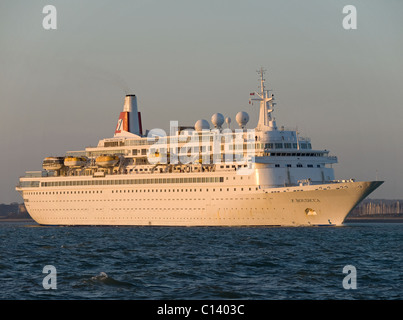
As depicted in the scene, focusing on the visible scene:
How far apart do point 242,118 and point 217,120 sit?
10.0ft

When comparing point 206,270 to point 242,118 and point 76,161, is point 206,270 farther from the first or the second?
point 76,161

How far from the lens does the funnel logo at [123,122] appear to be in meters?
89.8

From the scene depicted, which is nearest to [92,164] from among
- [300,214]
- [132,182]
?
[132,182]

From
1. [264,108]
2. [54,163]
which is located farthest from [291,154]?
[54,163]

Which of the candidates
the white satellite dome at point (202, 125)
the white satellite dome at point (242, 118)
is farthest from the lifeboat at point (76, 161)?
the white satellite dome at point (242, 118)

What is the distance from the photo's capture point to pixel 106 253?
39.6m

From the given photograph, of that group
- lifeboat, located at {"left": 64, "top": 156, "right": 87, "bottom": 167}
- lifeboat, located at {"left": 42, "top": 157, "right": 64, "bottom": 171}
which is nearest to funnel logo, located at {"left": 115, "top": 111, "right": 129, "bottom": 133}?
lifeboat, located at {"left": 64, "top": 156, "right": 87, "bottom": 167}

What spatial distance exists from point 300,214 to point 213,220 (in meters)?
9.55

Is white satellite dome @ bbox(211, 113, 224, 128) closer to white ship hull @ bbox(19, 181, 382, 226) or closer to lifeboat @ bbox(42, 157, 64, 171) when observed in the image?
white ship hull @ bbox(19, 181, 382, 226)

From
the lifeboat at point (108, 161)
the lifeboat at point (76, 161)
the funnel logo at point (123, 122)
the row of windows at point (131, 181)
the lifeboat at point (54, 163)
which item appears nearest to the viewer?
the row of windows at point (131, 181)

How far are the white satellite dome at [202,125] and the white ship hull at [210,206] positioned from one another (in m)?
7.64

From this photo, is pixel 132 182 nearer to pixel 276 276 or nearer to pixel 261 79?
pixel 261 79

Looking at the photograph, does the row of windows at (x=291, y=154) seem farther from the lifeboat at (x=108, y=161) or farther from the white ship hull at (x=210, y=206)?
the lifeboat at (x=108, y=161)

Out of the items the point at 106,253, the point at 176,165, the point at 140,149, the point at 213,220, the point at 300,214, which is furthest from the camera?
the point at 140,149
